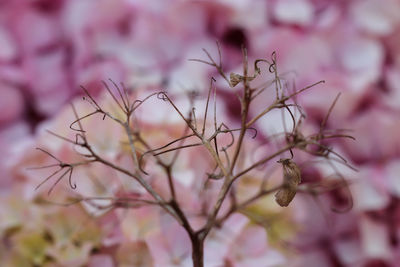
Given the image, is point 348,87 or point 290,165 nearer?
point 290,165

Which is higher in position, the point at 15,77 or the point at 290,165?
the point at 15,77

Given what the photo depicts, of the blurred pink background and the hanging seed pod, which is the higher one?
the blurred pink background

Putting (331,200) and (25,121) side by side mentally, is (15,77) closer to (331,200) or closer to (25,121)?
(25,121)

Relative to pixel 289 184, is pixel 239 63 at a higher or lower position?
higher

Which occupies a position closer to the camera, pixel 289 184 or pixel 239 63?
pixel 289 184

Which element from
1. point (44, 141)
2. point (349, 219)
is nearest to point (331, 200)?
point (349, 219)

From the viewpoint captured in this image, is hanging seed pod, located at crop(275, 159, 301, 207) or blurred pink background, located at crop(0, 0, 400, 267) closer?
hanging seed pod, located at crop(275, 159, 301, 207)

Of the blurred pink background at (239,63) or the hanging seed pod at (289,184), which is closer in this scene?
the hanging seed pod at (289,184)

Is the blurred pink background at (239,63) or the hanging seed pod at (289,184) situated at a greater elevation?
the blurred pink background at (239,63)
